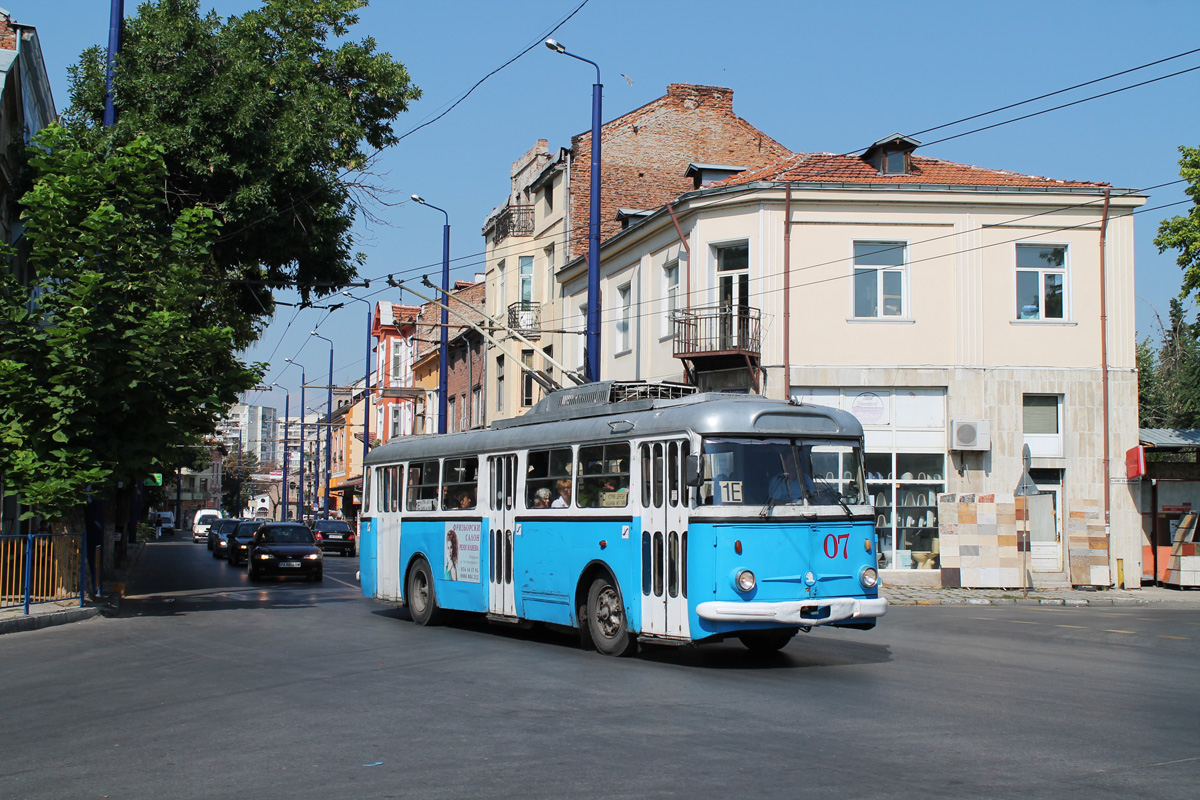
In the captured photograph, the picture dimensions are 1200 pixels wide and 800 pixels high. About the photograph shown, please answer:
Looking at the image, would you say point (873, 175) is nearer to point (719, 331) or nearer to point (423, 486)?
point (719, 331)

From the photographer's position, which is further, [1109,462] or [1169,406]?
[1169,406]

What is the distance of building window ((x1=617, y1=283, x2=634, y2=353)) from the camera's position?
108 feet

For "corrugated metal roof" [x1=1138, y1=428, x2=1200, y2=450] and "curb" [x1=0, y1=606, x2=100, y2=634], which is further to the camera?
"corrugated metal roof" [x1=1138, y1=428, x2=1200, y2=450]

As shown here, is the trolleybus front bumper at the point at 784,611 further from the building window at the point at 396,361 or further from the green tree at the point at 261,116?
the building window at the point at 396,361

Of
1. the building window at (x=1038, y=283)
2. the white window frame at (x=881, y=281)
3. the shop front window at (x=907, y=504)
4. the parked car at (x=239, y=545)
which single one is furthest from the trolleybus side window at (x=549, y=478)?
the parked car at (x=239, y=545)

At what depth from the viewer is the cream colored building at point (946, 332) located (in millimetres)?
26828

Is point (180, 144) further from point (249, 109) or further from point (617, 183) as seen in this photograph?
point (617, 183)

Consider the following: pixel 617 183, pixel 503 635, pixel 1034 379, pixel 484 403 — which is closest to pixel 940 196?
pixel 1034 379

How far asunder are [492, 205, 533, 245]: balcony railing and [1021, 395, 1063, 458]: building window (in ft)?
72.1

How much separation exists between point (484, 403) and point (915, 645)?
3193 centimetres

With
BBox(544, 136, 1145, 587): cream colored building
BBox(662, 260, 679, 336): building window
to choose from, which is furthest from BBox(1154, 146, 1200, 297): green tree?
BBox(662, 260, 679, 336): building window

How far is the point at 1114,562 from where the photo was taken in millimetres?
26609

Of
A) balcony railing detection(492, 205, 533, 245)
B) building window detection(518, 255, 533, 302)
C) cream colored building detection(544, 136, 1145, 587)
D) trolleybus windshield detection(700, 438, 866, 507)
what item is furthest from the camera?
balcony railing detection(492, 205, 533, 245)

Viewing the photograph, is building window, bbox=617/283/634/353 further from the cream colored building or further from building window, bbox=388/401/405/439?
building window, bbox=388/401/405/439
